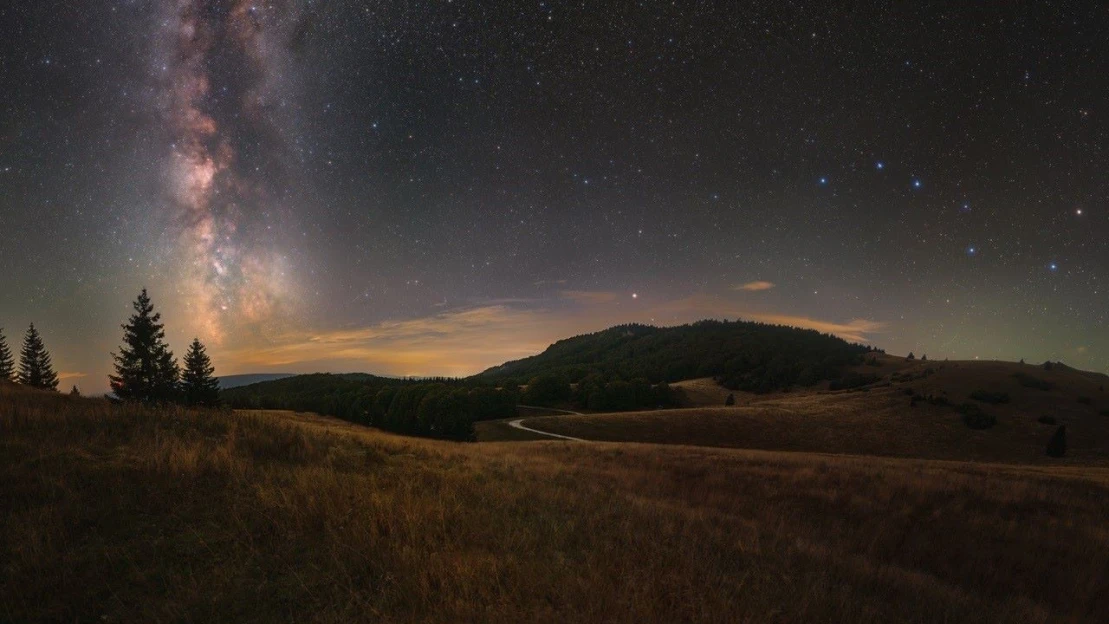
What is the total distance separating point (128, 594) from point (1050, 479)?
2751 centimetres

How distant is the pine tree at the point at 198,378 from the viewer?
66.9 metres

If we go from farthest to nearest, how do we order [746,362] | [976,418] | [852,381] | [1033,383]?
[746,362] → [852,381] → [1033,383] → [976,418]

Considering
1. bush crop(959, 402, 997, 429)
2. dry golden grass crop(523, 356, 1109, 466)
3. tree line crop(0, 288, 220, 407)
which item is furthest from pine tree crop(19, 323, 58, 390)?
bush crop(959, 402, 997, 429)

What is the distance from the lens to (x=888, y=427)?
54.4m

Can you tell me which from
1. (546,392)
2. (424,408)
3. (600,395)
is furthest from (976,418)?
(424,408)

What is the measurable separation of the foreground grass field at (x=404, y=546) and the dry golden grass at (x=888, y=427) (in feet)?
135

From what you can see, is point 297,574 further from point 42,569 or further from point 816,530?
point 816,530

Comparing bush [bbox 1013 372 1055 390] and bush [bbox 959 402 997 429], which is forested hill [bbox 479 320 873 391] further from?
bush [bbox 959 402 997 429]

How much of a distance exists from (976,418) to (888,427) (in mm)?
10905

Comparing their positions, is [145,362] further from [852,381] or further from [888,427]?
[852,381]

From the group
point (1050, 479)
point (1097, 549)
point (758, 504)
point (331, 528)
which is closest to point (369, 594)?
point (331, 528)

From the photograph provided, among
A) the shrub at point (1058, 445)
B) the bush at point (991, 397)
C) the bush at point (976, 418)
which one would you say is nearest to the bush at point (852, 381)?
the bush at point (991, 397)

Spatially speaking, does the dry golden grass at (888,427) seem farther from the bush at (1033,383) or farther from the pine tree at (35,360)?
the pine tree at (35,360)

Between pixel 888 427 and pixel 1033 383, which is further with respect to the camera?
pixel 1033 383
